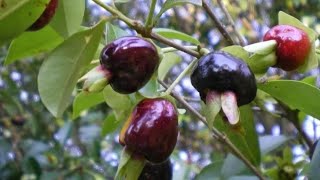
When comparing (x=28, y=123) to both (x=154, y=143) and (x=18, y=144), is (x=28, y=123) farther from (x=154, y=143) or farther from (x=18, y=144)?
(x=154, y=143)

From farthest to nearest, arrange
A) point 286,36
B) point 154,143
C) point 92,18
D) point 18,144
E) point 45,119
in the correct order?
point 92,18
point 45,119
point 18,144
point 286,36
point 154,143

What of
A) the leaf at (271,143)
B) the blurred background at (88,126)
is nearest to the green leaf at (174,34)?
the blurred background at (88,126)

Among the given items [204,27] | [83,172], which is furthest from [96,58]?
[204,27]

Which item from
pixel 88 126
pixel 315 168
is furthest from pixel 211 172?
pixel 88 126

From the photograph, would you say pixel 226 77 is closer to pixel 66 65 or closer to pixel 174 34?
pixel 66 65

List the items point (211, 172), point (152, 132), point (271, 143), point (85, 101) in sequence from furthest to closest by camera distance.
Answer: point (271, 143)
point (211, 172)
point (85, 101)
point (152, 132)

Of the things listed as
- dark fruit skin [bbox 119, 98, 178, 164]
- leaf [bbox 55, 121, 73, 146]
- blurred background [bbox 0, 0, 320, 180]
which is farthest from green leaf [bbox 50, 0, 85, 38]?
leaf [bbox 55, 121, 73, 146]

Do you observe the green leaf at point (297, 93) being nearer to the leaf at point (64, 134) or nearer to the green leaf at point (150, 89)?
the green leaf at point (150, 89)

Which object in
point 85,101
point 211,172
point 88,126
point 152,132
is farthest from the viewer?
point 88,126

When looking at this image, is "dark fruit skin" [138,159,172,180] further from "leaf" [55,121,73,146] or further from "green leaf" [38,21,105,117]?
"leaf" [55,121,73,146]
